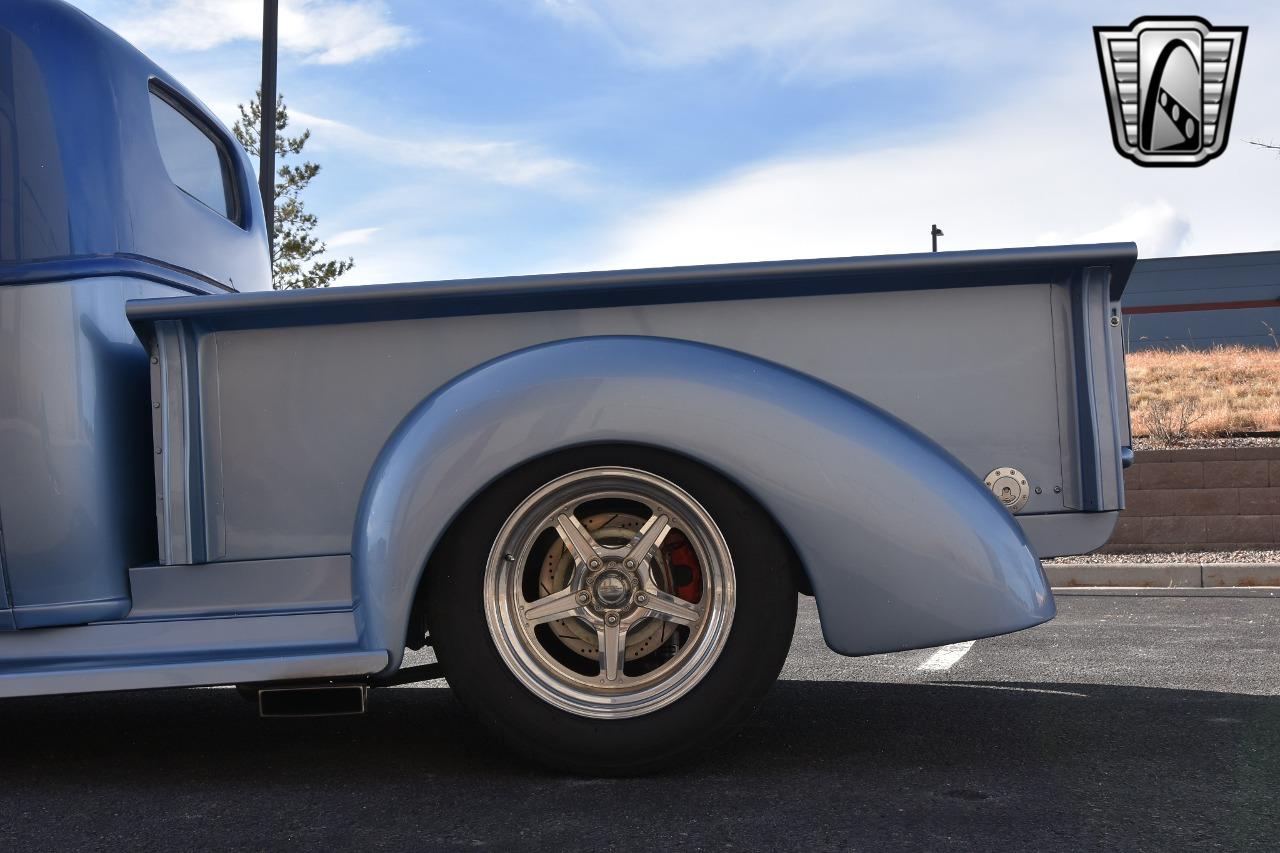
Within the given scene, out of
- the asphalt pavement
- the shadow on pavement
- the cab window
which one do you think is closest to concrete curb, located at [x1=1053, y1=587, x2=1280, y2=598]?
the asphalt pavement

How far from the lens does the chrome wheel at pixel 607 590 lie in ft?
9.31

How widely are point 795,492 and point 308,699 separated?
1.22m

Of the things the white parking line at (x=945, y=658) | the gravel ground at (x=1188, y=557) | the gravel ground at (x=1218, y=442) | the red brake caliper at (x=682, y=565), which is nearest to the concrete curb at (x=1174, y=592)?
the gravel ground at (x=1188, y=557)

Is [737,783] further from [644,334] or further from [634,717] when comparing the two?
[644,334]

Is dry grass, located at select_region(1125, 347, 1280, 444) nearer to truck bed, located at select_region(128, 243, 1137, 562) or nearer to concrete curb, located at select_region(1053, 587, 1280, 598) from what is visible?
concrete curb, located at select_region(1053, 587, 1280, 598)

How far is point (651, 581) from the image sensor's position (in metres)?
2.90

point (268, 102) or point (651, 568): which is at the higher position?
point (268, 102)

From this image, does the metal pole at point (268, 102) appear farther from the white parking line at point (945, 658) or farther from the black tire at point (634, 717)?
the black tire at point (634, 717)

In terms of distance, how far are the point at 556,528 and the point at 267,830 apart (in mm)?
917

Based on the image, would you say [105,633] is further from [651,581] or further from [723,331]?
[723,331]

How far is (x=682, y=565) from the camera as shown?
2.94m

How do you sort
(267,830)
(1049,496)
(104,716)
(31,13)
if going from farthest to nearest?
(104,716) < (31,13) < (1049,496) < (267,830)

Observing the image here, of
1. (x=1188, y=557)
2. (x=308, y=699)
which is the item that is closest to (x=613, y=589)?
(x=308, y=699)

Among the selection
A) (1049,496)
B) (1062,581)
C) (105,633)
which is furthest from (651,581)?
(1062,581)
